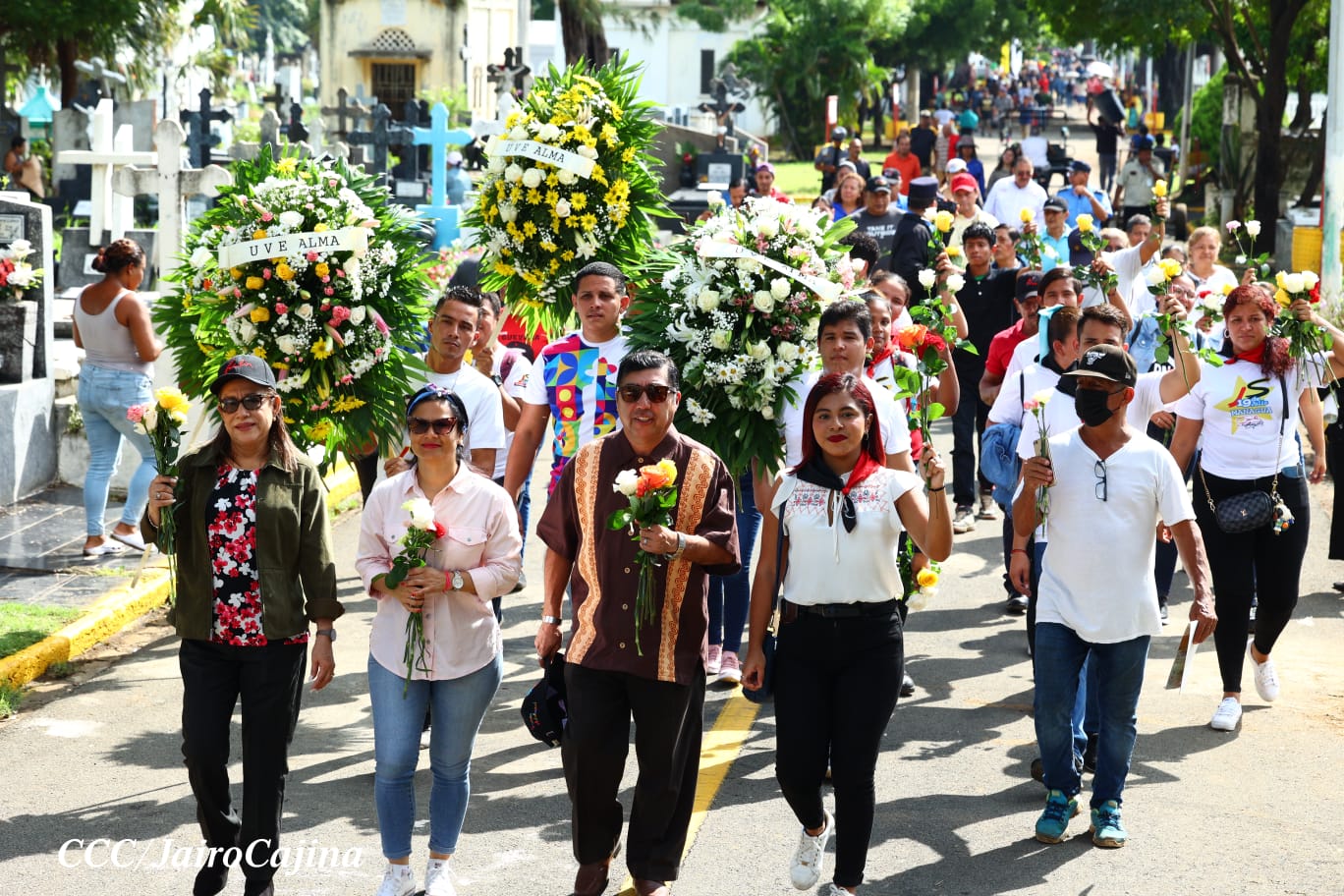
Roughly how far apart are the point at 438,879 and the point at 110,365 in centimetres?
587

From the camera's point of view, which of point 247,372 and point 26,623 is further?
point 26,623

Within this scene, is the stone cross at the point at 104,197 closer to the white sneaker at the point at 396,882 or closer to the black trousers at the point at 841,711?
the white sneaker at the point at 396,882

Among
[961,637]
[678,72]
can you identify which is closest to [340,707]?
[961,637]

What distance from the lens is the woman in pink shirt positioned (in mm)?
5676

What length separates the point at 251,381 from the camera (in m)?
5.69

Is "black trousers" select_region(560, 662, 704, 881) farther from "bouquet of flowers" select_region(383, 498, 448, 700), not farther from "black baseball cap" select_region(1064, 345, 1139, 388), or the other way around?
"black baseball cap" select_region(1064, 345, 1139, 388)

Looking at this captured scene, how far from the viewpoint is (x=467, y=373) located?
7.79 metres

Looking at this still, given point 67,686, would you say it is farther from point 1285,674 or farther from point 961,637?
point 1285,674

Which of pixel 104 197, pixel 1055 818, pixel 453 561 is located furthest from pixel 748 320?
pixel 104 197

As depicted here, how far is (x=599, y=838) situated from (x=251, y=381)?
1911 millimetres

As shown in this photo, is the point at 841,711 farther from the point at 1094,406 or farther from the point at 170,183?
the point at 170,183

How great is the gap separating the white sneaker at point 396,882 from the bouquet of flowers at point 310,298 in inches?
107

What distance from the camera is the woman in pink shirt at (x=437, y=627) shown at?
5.68 metres

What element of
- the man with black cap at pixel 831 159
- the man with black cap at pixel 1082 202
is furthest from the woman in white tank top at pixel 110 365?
the man with black cap at pixel 831 159
